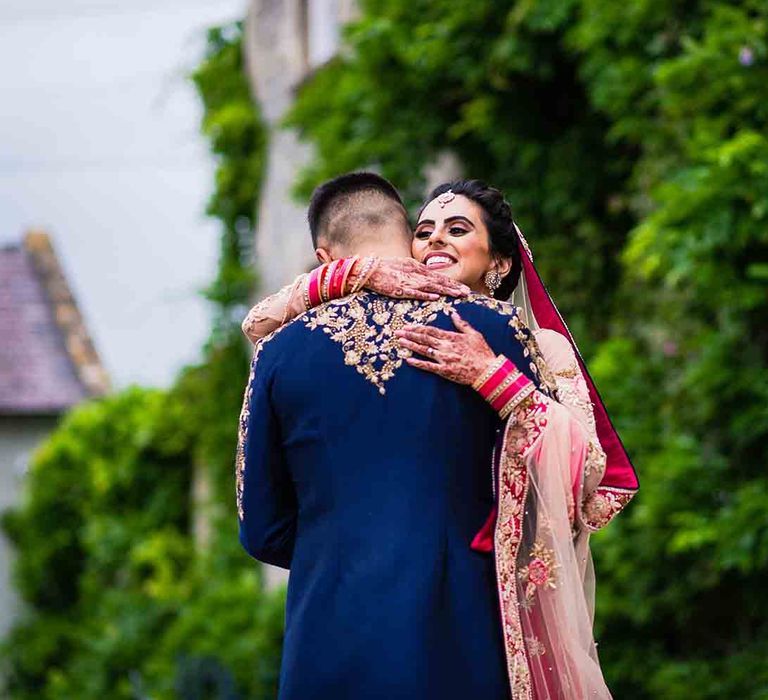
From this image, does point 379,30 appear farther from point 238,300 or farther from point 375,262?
point 375,262

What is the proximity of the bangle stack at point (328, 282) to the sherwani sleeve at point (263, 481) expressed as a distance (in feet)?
0.48

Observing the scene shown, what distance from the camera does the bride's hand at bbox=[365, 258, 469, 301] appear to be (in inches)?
119

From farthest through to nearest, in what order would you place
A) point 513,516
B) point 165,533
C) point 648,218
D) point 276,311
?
point 165,533
point 648,218
point 276,311
point 513,516

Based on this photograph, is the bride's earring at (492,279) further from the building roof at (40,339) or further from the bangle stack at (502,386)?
the building roof at (40,339)

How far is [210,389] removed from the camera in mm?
11805

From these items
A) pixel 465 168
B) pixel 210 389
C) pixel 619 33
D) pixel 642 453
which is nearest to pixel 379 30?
pixel 465 168

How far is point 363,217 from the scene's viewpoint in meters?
3.18

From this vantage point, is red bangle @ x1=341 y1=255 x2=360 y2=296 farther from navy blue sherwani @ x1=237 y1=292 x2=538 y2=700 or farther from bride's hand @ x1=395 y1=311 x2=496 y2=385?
bride's hand @ x1=395 y1=311 x2=496 y2=385

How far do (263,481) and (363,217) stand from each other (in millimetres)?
598

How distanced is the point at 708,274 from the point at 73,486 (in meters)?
11.7

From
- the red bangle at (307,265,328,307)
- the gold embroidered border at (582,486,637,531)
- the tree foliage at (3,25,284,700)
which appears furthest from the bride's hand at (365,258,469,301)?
the tree foliage at (3,25,284,700)

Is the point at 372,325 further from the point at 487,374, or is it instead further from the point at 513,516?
the point at 513,516

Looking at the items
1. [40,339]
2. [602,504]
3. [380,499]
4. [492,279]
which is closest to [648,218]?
[492,279]

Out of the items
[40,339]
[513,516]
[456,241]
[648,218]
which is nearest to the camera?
[513,516]
